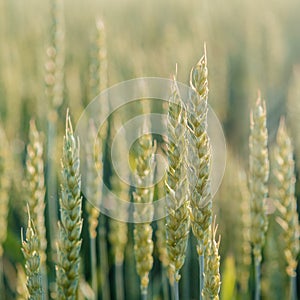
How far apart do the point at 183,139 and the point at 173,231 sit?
199mm

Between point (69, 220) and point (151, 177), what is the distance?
0.85ft

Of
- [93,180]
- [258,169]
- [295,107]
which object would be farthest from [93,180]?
[295,107]

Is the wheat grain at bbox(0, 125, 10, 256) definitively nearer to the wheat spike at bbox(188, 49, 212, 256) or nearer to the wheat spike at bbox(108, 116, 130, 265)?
the wheat spike at bbox(108, 116, 130, 265)

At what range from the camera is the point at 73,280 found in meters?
1.21

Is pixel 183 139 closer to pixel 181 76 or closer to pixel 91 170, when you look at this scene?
pixel 91 170

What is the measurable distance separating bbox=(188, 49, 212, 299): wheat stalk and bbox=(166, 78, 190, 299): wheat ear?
2 centimetres

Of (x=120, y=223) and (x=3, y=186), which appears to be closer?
(x=3, y=186)

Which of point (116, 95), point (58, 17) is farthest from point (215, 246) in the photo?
point (116, 95)

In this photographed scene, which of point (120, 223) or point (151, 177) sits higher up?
point (151, 177)

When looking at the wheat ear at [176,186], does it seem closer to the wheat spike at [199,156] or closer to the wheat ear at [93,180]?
the wheat spike at [199,156]

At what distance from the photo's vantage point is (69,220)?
118 centimetres

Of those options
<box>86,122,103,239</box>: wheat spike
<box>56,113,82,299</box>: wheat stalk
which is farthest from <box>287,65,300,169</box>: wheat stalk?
<box>56,113,82,299</box>: wheat stalk

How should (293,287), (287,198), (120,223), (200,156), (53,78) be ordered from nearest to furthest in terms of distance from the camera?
(200,156)
(287,198)
(293,287)
(120,223)
(53,78)

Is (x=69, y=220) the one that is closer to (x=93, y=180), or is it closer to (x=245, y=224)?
(x=93, y=180)
